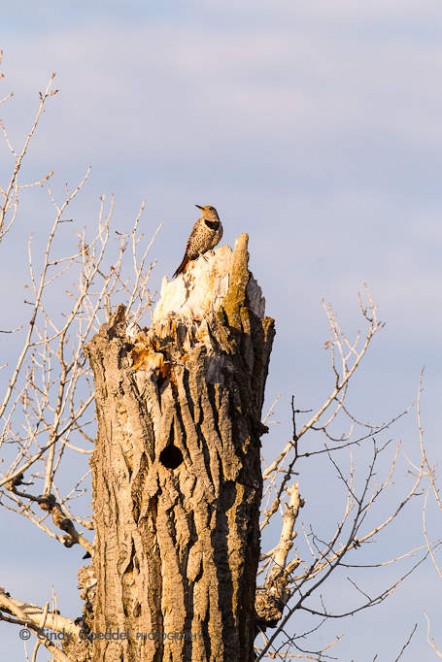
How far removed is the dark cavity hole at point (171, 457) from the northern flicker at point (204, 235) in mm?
3274

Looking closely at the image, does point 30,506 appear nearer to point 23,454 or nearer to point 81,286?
point 23,454

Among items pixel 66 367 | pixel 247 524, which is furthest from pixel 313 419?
pixel 247 524

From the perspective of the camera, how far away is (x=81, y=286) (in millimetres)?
8383

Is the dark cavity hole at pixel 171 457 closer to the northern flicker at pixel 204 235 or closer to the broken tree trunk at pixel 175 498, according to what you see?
the broken tree trunk at pixel 175 498

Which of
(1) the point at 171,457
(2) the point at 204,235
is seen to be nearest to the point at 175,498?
(1) the point at 171,457

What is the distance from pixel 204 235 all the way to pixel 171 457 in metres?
3.98

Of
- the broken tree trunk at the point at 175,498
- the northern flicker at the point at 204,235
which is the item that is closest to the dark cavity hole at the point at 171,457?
the broken tree trunk at the point at 175,498

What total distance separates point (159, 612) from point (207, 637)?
0.29 meters

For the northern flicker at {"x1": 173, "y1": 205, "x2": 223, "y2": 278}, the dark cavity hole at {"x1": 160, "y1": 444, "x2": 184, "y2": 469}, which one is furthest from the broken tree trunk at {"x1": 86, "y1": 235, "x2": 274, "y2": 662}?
the northern flicker at {"x1": 173, "y1": 205, "x2": 223, "y2": 278}

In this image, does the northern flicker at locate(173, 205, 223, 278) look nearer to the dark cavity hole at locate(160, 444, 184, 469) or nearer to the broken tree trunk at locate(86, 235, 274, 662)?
the broken tree trunk at locate(86, 235, 274, 662)

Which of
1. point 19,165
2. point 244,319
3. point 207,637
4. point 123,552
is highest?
point 19,165

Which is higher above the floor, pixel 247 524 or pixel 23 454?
pixel 23 454

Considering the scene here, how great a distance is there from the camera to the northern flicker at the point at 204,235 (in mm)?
8422

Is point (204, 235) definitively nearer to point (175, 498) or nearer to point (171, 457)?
point (171, 457)
